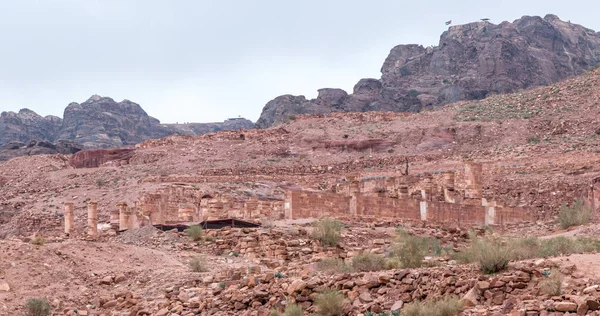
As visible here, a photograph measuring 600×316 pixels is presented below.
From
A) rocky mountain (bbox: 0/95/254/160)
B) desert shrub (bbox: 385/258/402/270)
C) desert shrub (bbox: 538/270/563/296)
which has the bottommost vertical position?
desert shrub (bbox: 385/258/402/270)

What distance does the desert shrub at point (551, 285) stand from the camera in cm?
1237

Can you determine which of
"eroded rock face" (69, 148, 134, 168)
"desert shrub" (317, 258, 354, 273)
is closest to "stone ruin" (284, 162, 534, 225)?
"desert shrub" (317, 258, 354, 273)

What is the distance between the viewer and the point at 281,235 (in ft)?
75.3

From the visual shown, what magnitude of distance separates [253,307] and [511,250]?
430cm

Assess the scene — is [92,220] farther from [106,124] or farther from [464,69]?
[106,124]

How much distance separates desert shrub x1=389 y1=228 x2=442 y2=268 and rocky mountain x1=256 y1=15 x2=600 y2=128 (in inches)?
2579

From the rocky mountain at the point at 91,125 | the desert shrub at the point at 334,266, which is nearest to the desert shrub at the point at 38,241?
the desert shrub at the point at 334,266

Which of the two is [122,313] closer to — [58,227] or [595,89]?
[58,227]

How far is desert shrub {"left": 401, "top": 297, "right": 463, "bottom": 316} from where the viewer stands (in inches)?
491

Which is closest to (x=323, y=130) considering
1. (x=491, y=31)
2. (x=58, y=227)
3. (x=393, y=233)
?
(x=58, y=227)

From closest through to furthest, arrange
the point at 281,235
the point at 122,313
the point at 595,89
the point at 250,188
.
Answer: the point at 122,313
the point at 281,235
the point at 250,188
the point at 595,89

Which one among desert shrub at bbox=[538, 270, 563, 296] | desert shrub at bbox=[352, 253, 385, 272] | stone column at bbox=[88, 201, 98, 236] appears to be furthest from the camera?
stone column at bbox=[88, 201, 98, 236]

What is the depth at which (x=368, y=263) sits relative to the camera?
17.3 meters

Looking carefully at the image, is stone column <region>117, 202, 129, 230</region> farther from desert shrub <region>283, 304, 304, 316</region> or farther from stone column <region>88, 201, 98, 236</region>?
desert shrub <region>283, 304, 304, 316</region>
